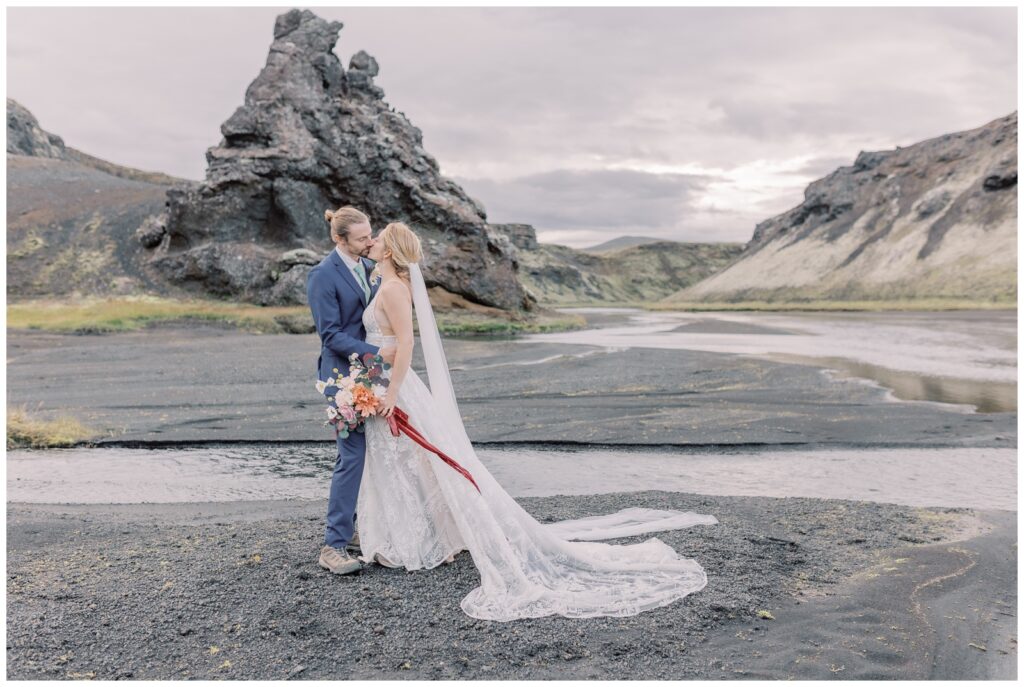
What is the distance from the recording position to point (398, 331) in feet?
20.1

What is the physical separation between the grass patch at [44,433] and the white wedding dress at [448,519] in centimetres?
847

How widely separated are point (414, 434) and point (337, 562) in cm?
114

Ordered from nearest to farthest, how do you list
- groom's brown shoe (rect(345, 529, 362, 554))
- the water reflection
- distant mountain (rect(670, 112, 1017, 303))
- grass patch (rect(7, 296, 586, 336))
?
1. groom's brown shoe (rect(345, 529, 362, 554))
2. the water reflection
3. grass patch (rect(7, 296, 586, 336))
4. distant mountain (rect(670, 112, 1017, 303))

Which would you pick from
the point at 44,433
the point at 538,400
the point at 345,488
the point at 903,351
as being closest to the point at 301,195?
the point at 903,351

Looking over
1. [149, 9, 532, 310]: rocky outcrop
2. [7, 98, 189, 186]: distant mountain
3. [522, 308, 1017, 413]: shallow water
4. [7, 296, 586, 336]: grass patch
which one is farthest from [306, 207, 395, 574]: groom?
[7, 98, 189, 186]: distant mountain

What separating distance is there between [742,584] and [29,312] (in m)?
40.8

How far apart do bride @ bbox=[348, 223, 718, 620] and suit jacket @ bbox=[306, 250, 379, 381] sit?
129mm

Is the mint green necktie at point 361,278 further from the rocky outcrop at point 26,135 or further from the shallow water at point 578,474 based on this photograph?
the rocky outcrop at point 26,135

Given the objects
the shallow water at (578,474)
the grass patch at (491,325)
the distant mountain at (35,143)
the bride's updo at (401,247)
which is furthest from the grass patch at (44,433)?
the distant mountain at (35,143)

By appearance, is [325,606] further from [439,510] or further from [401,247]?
[401,247]

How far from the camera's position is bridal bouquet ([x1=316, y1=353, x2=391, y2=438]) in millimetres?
6113

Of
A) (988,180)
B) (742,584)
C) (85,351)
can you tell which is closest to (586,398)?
(742,584)

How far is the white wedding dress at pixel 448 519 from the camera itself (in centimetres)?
613

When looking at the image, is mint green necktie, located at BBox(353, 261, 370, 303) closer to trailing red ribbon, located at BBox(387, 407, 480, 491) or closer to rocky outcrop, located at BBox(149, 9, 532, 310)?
trailing red ribbon, located at BBox(387, 407, 480, 491)
